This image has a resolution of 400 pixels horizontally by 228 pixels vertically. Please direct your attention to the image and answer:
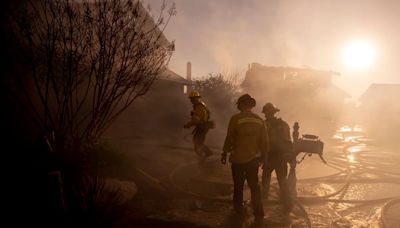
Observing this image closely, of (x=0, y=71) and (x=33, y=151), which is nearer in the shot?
(x=33, y=151)

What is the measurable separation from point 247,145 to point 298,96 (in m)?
22.9

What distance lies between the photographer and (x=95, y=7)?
6555 millimetres

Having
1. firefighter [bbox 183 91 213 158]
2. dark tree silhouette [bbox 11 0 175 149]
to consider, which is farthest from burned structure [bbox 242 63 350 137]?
dark tree silhouette [bbox 11 0 175 149]

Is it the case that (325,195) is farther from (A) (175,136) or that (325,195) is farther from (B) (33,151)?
(A) (175,136)

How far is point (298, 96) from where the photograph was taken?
26.9m

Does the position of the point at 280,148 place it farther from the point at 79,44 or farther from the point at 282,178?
the point at 79,44

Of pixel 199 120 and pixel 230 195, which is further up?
pixel 199 120

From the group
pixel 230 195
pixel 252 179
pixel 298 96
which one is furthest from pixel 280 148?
pixel 298 96

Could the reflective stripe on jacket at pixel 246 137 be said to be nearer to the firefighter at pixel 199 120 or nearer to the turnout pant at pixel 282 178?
the turnout pant at pixel 282 178

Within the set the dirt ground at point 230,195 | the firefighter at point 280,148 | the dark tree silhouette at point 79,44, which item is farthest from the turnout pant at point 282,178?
the dark tree silhouette at point 79,44

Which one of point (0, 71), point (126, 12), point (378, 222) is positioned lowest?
point (378, 222)

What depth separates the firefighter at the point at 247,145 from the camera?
5.26 metres

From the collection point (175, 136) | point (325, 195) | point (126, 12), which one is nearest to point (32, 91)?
point (126, 12)

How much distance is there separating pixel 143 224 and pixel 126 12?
13.0 feet
